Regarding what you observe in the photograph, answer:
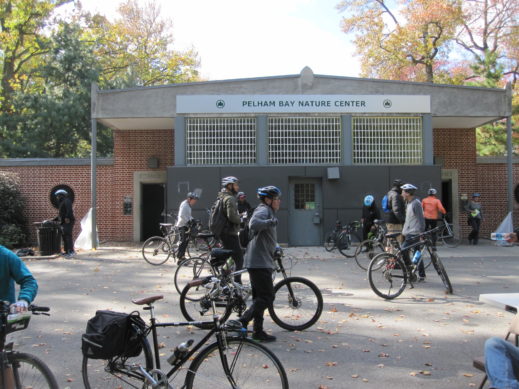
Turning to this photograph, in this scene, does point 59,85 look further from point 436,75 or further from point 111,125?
point 436,75

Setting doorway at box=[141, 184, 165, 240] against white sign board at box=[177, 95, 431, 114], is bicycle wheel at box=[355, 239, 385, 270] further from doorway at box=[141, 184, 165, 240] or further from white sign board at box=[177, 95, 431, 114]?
doorway at box=[141, 184, 165, 240]

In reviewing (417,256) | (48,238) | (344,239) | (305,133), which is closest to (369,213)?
(344,239)

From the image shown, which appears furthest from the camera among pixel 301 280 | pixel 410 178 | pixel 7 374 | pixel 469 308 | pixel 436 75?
pixel 436 75

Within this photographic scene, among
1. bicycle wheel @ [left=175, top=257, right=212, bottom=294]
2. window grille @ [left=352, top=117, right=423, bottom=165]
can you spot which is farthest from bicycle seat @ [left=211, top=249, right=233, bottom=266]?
window grille @ [left=352, top=117, right=423, bottom=165]

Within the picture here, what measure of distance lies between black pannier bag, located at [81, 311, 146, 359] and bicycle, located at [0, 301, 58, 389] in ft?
1.12

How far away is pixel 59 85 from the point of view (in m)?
24.2

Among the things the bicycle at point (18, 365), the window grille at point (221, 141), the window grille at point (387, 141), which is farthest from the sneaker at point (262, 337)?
the window grille at point (387, 141)

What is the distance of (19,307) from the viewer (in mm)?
3291

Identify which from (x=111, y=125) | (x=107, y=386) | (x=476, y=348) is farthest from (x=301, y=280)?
(x=111, y=125)

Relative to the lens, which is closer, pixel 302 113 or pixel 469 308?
pixel 469 308

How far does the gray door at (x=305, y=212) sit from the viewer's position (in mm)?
15789

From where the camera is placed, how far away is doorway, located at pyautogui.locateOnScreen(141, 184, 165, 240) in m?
19.3

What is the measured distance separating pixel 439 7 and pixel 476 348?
93.6 ft

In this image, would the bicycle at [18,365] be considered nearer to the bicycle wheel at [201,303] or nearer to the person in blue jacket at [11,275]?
the person in blue jacket at [11,275]
